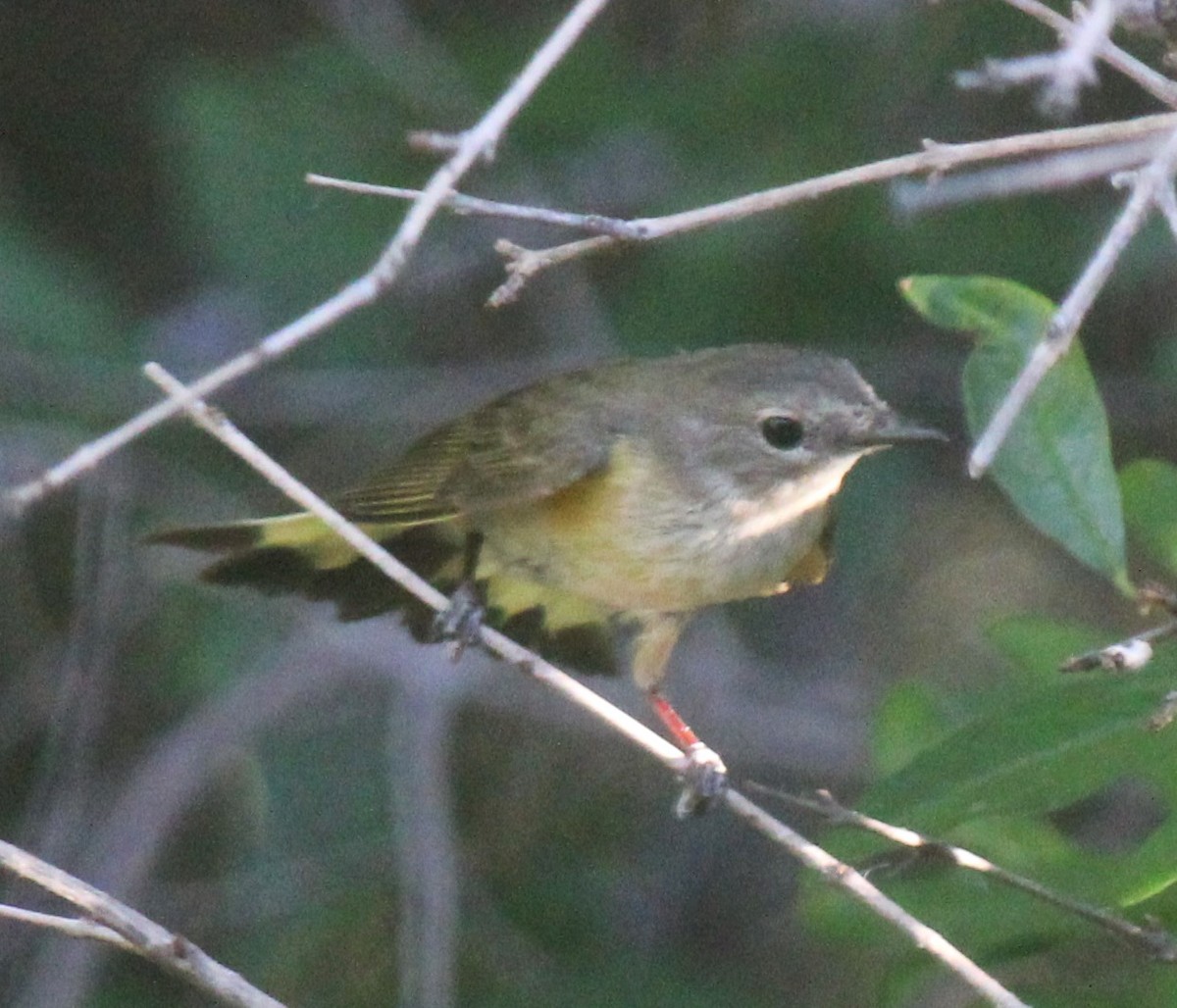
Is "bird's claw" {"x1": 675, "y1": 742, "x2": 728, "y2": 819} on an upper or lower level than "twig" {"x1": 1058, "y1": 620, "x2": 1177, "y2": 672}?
upper

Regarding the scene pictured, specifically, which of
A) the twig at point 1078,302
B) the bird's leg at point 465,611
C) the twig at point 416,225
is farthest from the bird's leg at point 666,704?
the twig at point 1078,302

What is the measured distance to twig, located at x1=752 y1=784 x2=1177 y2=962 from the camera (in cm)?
242

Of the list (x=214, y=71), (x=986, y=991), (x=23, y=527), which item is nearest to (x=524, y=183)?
(x=214, y=71)

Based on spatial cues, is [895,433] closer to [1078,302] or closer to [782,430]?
[782,430]

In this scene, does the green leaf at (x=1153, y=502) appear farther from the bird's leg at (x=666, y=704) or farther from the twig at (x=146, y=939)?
the twig at (x=146, y=939)

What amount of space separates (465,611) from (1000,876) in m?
1.51

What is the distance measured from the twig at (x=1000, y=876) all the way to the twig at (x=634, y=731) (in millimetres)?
53

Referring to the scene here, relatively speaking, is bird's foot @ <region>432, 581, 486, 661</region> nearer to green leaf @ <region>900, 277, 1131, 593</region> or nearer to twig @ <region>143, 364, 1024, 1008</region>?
twig @ <region>143, 364, 1024, 1008</region>

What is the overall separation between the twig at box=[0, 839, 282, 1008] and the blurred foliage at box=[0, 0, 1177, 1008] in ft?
5.62

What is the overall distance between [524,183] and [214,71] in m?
0.76

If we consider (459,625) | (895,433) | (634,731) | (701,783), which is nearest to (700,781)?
(701,783)

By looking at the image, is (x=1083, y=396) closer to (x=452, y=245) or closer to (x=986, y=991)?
(x=986, y=991)

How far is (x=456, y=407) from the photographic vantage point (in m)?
4.58

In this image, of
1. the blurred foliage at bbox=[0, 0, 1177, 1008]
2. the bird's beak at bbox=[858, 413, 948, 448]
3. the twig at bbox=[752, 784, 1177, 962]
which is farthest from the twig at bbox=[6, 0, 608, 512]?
the blurred foliage at bbox=[0, 0, 1177, 1008]
